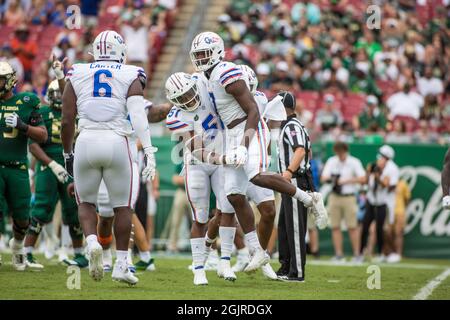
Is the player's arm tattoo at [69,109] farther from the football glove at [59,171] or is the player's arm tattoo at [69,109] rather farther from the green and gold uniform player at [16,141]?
the football glove at [59,171]

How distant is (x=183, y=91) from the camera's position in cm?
957

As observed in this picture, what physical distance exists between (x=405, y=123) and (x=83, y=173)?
10684mm

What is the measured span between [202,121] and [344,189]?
22.9 feet

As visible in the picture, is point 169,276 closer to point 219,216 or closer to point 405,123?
point 219,216

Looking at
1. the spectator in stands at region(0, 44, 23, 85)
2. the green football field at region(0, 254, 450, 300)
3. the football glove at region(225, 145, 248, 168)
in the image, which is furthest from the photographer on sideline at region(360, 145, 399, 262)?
the spectator in stands at region(0, 44, 23, 85)

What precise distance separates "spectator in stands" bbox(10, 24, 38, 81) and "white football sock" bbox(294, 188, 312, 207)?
12.0 m

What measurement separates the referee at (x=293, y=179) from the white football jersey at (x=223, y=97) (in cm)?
96

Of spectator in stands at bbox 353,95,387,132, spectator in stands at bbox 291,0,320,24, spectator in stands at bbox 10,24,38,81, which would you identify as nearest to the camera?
spectator in stands at bbox 353,95,387,132

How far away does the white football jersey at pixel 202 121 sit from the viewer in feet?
32.1

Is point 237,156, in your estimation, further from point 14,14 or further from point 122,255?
point 14,14

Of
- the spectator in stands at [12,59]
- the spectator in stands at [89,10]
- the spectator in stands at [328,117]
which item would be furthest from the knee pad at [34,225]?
the spectator in stands at [89,10]

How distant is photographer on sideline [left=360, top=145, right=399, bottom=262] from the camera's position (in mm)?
16375

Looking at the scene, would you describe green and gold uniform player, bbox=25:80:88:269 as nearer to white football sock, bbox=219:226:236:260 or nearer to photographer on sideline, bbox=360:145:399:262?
white football sock, bbox=219:226:236:260
